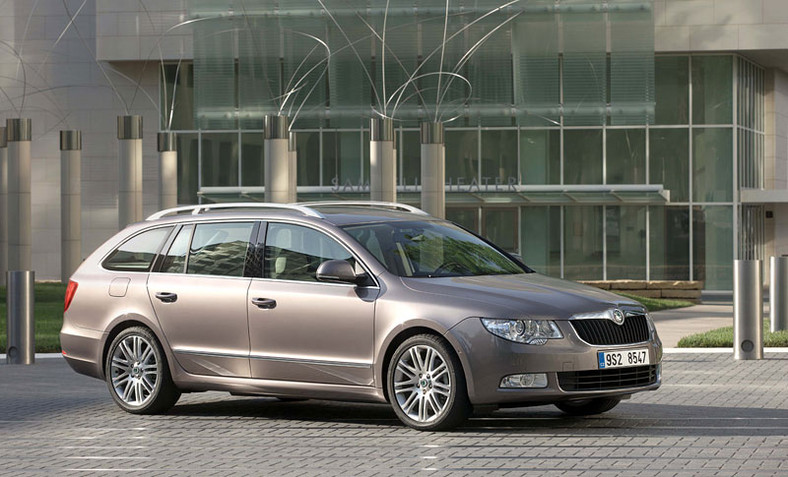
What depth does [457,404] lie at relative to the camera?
31.1 ft

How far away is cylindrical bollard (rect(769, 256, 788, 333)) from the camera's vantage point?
18469mm

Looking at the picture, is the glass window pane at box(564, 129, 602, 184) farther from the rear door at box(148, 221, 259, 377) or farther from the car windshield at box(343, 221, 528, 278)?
the rear door at box(148, 221, 259, 377)

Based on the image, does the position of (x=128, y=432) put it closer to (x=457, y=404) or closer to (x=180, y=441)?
(x=180, y=441)

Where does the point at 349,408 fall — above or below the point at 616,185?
below

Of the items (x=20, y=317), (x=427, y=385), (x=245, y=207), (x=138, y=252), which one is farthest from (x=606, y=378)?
(x=20, y=317)

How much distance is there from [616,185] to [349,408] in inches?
1212

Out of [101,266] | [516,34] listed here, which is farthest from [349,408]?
[516,34]

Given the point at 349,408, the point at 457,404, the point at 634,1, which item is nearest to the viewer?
the point at 457,404

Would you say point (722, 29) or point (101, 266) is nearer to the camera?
point (101, 266)

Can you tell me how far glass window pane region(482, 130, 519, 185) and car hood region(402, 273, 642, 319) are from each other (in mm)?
32154

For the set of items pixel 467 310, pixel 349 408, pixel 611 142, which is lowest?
pixel 349 408

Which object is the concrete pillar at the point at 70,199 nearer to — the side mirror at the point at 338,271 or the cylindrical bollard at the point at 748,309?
the cylindrical bollard at the point at 748,309

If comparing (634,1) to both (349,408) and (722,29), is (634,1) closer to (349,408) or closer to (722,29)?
(722,29)

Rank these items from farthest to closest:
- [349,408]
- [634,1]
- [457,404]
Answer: [634,1]
[349,408]
[457,404]
